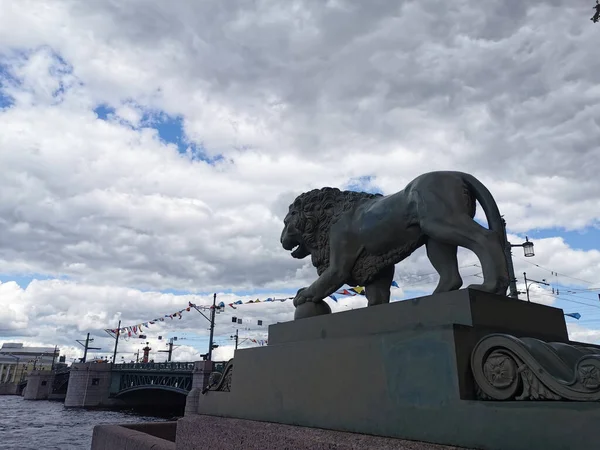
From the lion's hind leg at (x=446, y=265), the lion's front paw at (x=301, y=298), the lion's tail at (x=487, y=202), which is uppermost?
the lion's tail at (x=487, y=202)

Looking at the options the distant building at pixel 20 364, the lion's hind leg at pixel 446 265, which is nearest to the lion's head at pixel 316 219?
the lion's hind leg at pixel 446 265

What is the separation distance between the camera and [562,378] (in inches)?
89.4

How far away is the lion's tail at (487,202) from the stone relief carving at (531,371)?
43.6 inches

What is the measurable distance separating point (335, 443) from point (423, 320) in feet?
3.13

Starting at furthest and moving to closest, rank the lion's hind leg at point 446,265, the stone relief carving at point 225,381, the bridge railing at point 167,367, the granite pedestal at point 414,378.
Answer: the bridge railing at point 167,367
the stone relief carving at point 225,381
the lion's hind leg at point 446,265
the granite pedestal at point 414,378

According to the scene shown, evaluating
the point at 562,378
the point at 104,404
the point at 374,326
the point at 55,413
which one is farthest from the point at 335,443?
the point at 104,404

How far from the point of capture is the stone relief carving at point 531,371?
2.09m

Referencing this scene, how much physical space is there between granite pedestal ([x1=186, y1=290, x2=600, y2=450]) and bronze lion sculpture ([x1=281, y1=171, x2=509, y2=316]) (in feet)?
1.36

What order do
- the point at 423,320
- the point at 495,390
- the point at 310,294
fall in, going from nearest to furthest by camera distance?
the point at 495,390 → the point at 423,320 → the point at 310,294

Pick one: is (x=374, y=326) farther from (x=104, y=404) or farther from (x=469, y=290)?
(x=104, y=404)

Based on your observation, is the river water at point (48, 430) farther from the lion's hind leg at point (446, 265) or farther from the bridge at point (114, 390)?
the lion's hind leg at point (446, 265)

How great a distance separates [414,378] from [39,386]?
241ft

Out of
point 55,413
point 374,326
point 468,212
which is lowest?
point 55,413

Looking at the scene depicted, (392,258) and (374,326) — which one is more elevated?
(392,258)
